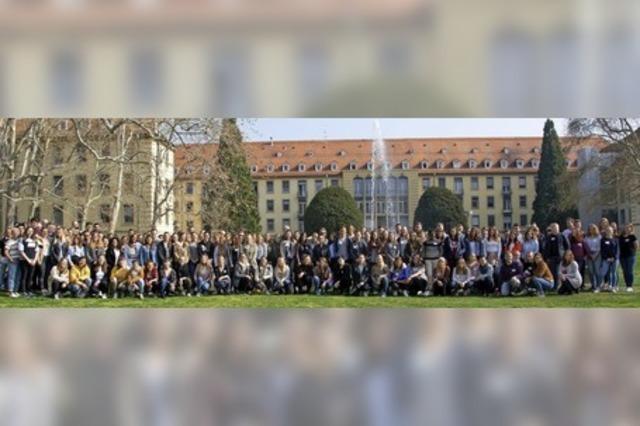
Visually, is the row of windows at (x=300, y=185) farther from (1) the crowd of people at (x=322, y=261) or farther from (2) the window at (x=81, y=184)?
(2) the window at (x=81, y=184)

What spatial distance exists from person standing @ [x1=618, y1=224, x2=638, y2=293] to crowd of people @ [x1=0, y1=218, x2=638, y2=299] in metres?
0.02

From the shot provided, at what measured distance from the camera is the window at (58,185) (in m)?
14.9

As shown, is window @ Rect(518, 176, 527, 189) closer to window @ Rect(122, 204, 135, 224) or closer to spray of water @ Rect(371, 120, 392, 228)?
spray of water @ Rect(371, 120, 392, 228)

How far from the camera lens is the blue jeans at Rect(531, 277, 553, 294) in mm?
13555

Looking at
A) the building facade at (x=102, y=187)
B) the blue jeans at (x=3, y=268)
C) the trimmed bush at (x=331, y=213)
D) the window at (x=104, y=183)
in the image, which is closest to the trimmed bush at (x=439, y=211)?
the trimmed bush at (x=331, y=213)

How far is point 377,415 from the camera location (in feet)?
19.8

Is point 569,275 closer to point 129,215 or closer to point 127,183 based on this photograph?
point 129,215

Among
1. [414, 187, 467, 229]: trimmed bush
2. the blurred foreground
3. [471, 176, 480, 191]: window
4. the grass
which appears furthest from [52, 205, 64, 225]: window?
[471, 176, 480, 191]: window

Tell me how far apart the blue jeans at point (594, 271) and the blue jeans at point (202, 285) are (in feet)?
21.0
